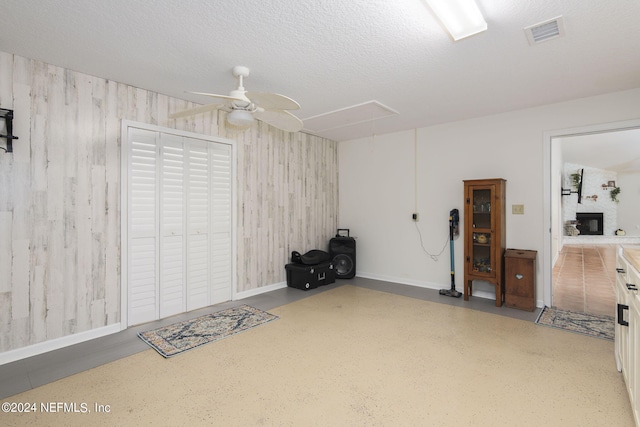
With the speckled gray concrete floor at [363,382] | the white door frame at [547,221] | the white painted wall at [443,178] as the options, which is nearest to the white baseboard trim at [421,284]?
the white painted wall at [443,178]

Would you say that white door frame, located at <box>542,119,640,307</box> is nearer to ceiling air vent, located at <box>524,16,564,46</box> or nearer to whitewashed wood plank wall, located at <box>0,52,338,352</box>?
ceiling air vent, located at <box>524,16,564,46</box>

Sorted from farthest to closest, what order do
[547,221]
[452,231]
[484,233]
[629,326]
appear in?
[452,231] → [484,233] → [547,221] → [629,326]

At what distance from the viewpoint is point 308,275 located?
4.48m

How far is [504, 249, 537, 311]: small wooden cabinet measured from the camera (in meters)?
3.50

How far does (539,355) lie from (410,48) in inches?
106

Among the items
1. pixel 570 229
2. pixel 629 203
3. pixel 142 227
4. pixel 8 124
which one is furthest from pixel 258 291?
pixel 629 203

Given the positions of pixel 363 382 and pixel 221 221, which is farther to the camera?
pixel 221 221

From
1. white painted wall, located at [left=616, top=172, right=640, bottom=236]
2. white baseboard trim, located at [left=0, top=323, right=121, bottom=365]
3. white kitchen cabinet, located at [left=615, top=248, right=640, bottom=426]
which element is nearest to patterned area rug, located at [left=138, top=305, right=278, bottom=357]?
white baseboard trim, located at [left=0, top=323, right=121, bottom=365]

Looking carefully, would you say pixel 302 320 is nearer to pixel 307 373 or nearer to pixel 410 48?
pixel 307 373

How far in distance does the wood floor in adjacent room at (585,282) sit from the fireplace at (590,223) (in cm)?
379

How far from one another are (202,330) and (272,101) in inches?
90.3

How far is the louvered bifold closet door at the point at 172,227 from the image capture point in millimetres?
3320

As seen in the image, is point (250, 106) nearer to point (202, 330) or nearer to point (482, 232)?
point (202, 330)

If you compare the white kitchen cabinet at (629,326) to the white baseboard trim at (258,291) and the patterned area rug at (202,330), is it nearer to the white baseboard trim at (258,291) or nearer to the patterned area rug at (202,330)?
the patterned area rug at (202,330)
